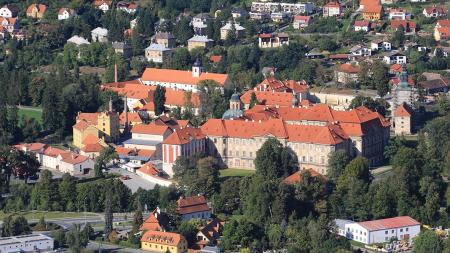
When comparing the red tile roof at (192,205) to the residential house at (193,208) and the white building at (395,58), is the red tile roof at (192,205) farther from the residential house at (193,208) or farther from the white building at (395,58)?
the white building at (395,58)

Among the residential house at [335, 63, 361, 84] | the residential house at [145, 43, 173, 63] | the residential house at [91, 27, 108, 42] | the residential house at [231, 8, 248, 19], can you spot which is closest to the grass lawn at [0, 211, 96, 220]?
the residential house at [335, 63, 361, 84]

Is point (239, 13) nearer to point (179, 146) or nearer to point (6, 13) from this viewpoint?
point (6, 13)

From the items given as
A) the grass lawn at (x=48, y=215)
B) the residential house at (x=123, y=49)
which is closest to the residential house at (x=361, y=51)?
the residential house at (x=123, y=49)

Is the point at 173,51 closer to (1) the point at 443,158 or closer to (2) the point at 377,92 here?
(2) the point at 377,92

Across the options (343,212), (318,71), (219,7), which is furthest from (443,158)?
(219,7)

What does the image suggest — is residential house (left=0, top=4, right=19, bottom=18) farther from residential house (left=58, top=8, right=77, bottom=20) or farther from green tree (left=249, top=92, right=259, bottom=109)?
green tree (left=249, top=92, right=259, bottom=109)

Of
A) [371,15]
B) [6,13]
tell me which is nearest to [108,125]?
[371,15]
